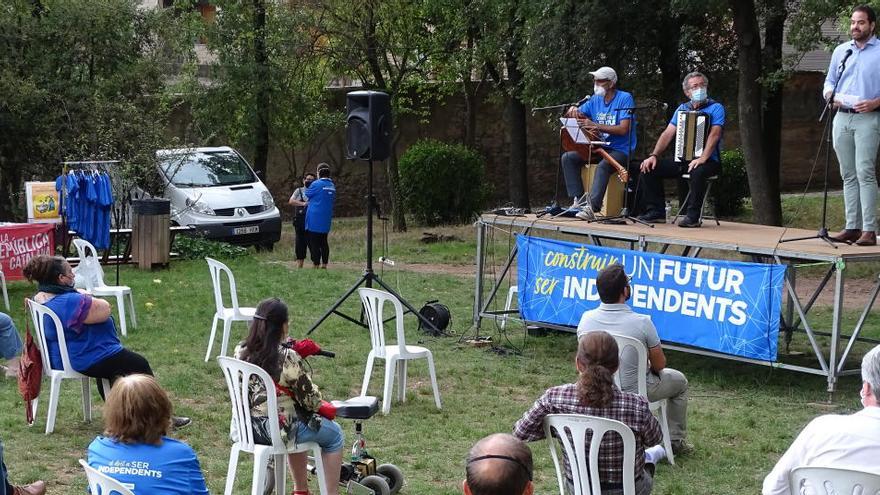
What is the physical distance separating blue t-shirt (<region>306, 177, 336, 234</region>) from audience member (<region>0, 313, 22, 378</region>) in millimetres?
6864

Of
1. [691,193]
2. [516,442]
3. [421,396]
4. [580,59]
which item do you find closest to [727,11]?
[580,59]

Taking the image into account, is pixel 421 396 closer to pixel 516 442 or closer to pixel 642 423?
pixel 642 423

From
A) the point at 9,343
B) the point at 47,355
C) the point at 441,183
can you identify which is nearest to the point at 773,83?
the point at 441,183

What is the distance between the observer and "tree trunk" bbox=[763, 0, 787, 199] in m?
15.4

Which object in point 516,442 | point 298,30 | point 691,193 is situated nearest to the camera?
point 516,442

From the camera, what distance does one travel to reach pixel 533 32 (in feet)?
54.4

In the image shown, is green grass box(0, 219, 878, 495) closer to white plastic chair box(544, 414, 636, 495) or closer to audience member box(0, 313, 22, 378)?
audience member box(0, 313, 22, 378)

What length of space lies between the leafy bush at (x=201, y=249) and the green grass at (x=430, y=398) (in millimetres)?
2437

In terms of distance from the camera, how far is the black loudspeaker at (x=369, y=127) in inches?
415

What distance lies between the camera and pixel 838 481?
4.06 m

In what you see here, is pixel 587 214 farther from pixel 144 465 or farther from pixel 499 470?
pixel 499 470

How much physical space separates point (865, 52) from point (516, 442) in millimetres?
6216

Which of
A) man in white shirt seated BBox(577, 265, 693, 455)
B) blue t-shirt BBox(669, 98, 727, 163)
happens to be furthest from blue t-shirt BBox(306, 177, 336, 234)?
man in white shirt seated BBox(577, 265, 693, 455)

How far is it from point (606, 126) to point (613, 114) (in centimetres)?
14
